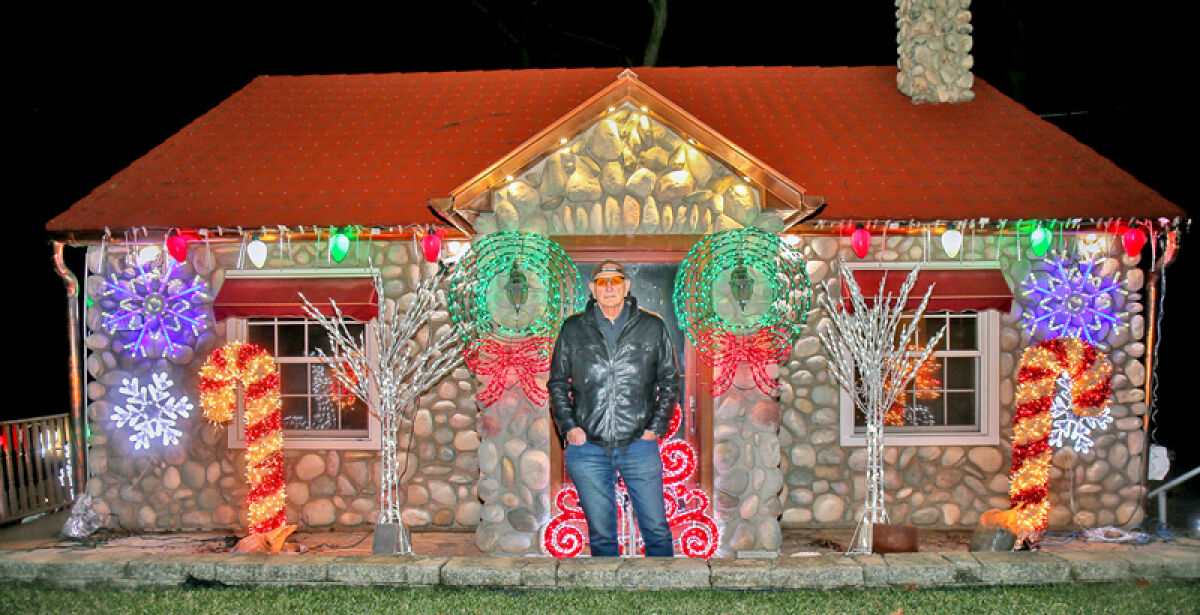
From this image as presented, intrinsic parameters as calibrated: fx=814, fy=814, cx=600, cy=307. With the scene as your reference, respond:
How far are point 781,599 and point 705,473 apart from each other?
172 cm

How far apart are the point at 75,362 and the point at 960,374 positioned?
27.4 feet

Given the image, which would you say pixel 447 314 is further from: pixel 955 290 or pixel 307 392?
pixel 955 290

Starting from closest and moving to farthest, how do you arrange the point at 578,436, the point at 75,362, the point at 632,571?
1. the point at 632,571
2. the point at 578,436
3. the point at 75,362

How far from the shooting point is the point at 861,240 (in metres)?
6.95

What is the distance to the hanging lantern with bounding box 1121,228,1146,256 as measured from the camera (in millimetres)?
6996

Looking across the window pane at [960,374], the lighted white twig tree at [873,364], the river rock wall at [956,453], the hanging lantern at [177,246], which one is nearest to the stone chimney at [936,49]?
the river rock wall at [956,453]

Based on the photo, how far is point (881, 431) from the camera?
20.0 ft

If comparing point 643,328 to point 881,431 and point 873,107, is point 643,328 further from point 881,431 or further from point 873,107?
point 873,107

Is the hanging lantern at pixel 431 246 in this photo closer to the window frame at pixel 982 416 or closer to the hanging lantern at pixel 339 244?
the hanging lantern at pixel 339 244

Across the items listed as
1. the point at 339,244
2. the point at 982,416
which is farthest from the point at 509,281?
the point at 982,416

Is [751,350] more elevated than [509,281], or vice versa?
[509,281]

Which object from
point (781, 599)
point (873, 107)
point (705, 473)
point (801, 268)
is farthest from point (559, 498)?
point (873, 107)

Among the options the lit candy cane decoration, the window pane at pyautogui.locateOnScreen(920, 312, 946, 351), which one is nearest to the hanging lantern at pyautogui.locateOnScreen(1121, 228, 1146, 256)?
the window pane at pyautogui.locateOnScreen(920, 312, 946, 351)

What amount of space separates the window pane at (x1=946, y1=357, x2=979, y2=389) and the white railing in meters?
8.62
